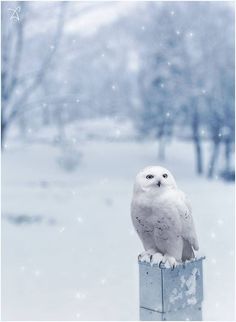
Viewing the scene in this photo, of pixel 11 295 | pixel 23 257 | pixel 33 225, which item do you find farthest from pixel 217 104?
pixel 11 295

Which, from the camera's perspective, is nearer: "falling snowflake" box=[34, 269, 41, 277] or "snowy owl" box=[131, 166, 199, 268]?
"snowy owl" box=[131, 166, 199, 268]

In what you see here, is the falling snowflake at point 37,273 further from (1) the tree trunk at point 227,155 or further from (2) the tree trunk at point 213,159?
(1) the tree trunk at point 227,155

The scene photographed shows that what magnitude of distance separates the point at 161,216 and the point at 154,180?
0.33ft

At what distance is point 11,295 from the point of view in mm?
2479

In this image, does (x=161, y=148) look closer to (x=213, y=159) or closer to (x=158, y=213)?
(x=213, y=159)

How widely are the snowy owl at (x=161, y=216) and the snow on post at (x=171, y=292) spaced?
0.04 metres

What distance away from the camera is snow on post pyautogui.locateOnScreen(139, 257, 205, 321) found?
127 cm

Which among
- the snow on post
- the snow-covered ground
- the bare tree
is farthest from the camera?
the bare tree

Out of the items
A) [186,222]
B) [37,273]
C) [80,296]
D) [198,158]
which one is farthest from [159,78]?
[186,222]

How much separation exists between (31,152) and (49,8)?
54.5 inches

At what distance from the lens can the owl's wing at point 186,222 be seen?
4.48 ft

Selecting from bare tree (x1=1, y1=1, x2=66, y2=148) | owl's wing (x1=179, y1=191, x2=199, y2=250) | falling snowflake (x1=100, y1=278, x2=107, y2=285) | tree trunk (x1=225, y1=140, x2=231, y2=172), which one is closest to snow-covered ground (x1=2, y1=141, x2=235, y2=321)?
falling snowflake (x1=100, y1=278, x2=107, y2=285)

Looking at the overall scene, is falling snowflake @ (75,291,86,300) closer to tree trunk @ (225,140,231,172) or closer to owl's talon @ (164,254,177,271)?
owl's talon @ (164,254,177,271)

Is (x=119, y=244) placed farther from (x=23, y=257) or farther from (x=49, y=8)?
(x=49, y=8)
